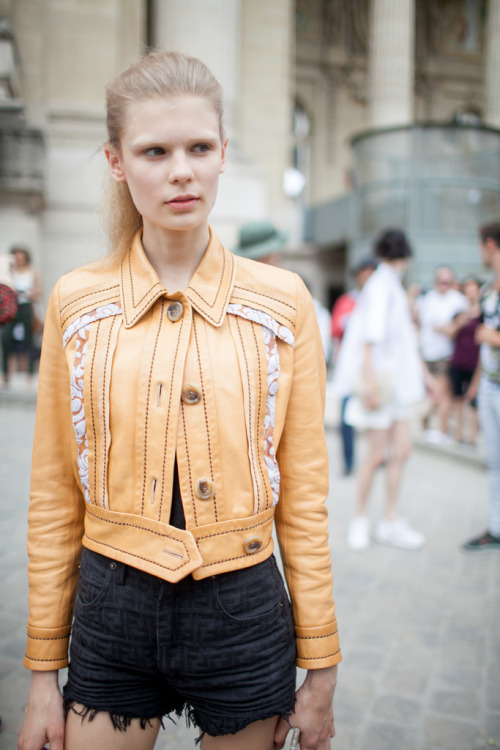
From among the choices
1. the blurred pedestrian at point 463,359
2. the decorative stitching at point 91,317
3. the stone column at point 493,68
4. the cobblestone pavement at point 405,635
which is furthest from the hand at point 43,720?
the stone column at point 493,68

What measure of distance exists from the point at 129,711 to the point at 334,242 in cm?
2006

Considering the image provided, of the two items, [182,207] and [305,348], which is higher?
[182,207]

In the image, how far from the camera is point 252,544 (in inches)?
55.2

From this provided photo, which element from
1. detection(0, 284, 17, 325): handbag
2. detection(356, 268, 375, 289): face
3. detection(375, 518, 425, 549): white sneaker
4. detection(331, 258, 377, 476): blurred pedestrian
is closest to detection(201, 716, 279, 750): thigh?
detection(0, 284, 17, 325): handbag

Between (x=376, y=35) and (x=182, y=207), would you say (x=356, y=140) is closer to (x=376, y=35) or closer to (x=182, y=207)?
(x=376, y=35)

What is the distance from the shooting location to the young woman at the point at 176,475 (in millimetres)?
1358

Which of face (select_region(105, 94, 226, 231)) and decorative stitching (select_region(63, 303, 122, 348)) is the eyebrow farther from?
decorative stitching (select_region(63, 303, 122, 348))

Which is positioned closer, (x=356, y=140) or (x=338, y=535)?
(x=338, y=535)

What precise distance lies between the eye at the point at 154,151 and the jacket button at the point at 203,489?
66 centimetres

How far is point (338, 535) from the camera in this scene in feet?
17.3

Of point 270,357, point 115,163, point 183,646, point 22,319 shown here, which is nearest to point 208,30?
point 22,319

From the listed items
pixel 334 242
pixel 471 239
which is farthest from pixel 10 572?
pixel 334 242

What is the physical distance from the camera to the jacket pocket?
1.39 meters

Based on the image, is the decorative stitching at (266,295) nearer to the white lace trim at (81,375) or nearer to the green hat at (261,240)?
the white lace trim at (81,375)
